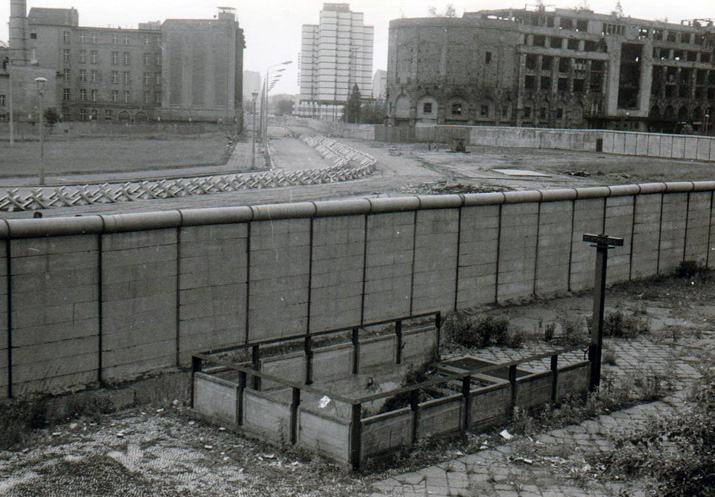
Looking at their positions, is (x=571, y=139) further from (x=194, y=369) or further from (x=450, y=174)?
(x=194, y=369)

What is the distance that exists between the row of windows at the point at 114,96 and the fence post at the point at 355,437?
372ft

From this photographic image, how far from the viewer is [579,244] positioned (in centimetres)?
2162

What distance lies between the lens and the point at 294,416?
9.88 meters

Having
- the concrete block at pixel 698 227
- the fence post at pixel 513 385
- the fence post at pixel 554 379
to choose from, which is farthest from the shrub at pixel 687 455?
the concrete block at pixel 698 227

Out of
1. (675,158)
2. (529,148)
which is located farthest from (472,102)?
(675,158)

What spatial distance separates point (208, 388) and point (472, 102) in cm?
10149

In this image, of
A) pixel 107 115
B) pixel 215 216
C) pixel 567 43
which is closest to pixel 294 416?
pixel 215 216

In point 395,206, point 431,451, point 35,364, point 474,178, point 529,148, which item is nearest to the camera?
point 431,451

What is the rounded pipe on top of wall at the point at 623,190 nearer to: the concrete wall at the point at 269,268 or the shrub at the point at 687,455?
the concrete wall at the point at 269,268

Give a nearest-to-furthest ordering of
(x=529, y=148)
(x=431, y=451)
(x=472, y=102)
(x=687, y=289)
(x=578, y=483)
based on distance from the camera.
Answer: (x=578, y=483) < (x=431, y=451) < (x=687, y=289) < (x=529, y=148) < (x=472, y=102)

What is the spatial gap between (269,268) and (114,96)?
108253mm

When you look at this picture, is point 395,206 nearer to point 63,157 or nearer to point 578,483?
point 578,483

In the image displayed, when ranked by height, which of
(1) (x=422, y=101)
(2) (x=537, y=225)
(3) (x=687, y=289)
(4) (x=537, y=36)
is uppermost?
(4) (x=537, y=36)

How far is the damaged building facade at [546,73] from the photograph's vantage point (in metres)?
107
